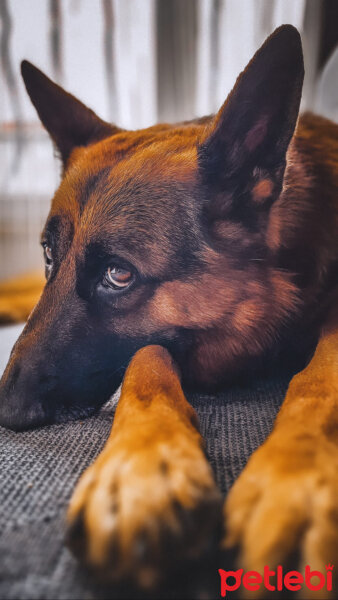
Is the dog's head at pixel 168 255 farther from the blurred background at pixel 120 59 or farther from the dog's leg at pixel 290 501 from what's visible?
the blurred background at pixel 120 59

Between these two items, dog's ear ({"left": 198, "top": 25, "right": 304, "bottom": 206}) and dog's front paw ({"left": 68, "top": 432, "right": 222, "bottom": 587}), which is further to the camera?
dog's ear ({"left": 198, "top": 25, "right": 304, "bottom": 206})

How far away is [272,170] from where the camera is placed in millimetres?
900

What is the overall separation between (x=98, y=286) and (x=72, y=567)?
1.82 ft

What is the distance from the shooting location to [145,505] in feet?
1.32

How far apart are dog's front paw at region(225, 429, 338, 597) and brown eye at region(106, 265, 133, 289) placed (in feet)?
1.57

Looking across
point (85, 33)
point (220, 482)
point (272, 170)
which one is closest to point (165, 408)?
point (220, 482)

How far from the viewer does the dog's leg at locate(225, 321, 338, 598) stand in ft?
1.21

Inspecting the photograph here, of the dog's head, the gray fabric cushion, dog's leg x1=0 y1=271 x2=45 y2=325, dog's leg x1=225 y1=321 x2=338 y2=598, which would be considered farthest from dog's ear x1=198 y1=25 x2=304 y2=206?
dog's leg x1=0 y1=271 x2=45 y2=325

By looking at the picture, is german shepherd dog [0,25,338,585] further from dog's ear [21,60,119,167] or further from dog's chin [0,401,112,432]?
dog's ear [21,60,119,167]

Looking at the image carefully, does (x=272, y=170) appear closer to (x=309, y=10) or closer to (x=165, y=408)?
(x=165, y=408)

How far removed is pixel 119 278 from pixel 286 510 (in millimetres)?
571

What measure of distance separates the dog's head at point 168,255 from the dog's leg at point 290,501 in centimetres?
38

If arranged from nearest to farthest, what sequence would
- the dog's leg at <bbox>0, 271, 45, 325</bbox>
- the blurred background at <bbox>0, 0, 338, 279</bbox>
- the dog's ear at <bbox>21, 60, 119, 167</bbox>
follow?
the dog's ear at <bbox>21, 60, 119, 167</bbox> → the dog's leg at <bbox>0, 271, 45, 325</bbox> → the blurred background at <bbox>0, 0, 338, 279</bbox>

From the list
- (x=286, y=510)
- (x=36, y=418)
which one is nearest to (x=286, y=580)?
(x=286, y=510)
